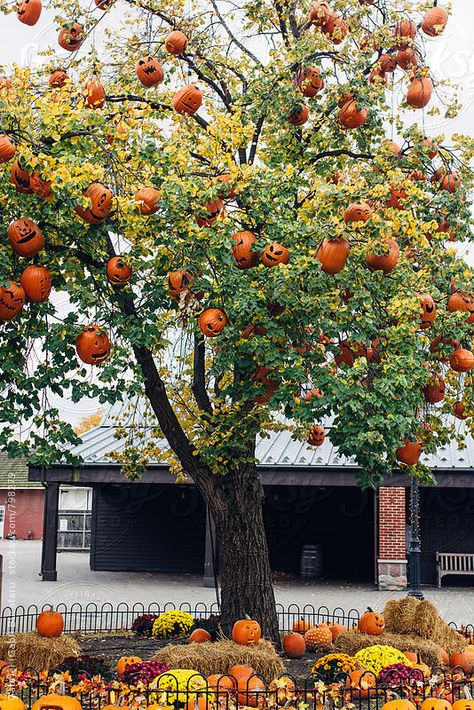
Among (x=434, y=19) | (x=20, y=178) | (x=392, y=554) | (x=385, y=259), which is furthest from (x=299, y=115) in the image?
(x=392, y=554)

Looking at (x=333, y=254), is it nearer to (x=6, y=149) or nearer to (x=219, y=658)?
(x=6, y=149)

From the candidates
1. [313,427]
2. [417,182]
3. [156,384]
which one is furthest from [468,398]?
[156,384]

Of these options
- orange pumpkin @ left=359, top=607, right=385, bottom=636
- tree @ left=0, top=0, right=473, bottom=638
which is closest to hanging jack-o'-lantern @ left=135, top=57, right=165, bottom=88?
tree @ left=0, top=0, right=473, bottom=638

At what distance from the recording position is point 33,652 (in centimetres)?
884

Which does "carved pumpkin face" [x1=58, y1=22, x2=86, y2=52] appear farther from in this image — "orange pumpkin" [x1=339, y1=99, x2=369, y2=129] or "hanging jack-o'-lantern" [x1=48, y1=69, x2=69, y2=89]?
"orange pumpkin" [x1=339, y1=99, x2=369, y2=129]

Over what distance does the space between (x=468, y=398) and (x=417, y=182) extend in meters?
2.60

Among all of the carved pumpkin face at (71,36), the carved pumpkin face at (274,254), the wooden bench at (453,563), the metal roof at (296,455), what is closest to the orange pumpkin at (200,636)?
the carved pumpkin face at (274,254)

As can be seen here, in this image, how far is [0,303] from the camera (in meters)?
7.32

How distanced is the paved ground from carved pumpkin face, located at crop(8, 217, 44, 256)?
10051mm

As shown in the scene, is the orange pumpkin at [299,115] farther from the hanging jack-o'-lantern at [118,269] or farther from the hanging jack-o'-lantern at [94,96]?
the hanging jack-o'-lantern at [118,269]

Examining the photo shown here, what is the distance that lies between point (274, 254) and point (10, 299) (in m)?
2.44

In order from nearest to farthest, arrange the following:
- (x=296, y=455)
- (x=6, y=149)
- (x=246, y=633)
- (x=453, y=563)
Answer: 1. (x=6, y=149)
2. (x=246, y=633)
3. (x=296, y=455)
4. (x=453, y=563)

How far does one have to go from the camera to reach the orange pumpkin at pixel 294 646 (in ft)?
33.4

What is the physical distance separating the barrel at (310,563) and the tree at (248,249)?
11.8m
